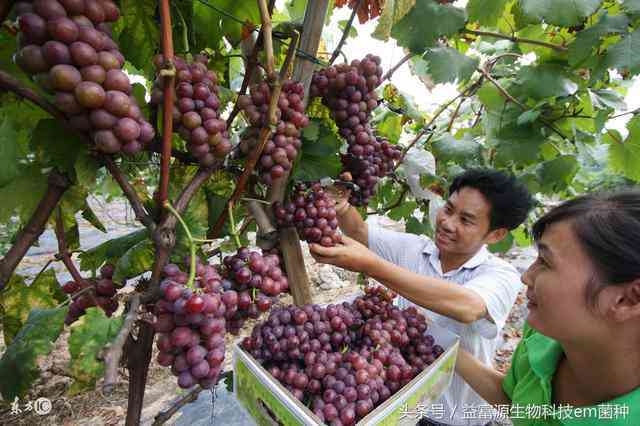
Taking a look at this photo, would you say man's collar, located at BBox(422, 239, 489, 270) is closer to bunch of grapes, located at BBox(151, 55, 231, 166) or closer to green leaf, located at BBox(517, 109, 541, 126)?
green leaf, located at BBox(517, 109, 541, 126)

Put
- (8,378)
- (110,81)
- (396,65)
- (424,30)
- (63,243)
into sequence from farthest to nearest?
(396,65)
(424,30)
(63,243)
(8,378)
(110,81)

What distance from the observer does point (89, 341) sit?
2.28 feet

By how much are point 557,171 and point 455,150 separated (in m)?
0.63

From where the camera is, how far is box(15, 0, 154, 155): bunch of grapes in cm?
59

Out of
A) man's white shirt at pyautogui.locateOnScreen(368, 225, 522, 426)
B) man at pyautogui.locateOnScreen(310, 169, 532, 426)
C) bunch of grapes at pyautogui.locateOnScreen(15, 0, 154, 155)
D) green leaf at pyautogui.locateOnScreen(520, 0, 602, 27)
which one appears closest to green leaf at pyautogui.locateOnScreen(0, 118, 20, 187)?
Result: bunch of grapes at pyautogui.locateOnScreen(15, 0, 154, 155)

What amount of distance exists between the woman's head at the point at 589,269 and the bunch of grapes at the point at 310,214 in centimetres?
77

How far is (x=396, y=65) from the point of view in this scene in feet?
4.83

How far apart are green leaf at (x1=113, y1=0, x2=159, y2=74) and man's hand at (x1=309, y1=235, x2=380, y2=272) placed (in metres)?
0.72

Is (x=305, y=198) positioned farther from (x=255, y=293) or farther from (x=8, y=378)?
(x=8, y=378)

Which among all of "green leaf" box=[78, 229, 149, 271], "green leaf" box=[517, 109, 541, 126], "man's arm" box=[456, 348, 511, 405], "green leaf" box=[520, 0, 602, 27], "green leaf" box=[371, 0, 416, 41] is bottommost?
"man's arm" box=[456, 348, 511, 405]

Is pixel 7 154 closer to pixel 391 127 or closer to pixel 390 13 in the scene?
pixel 390 13

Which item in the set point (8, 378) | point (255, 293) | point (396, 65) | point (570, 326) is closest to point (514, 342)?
point (570, 326)

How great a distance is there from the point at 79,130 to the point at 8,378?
25.1 inches

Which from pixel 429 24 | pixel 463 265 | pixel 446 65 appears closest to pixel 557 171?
pixel 463 265
